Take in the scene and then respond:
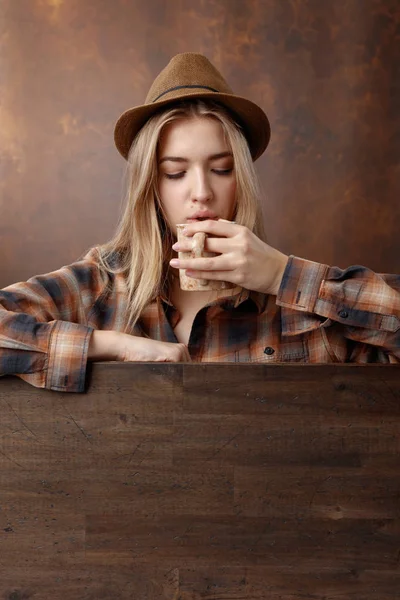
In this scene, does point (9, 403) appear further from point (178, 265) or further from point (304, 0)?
point (304, 0)

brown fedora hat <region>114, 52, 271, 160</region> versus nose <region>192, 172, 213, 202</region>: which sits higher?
brown fedora hat <region>114, 52, 271, 160</region>

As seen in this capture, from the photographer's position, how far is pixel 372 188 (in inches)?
117

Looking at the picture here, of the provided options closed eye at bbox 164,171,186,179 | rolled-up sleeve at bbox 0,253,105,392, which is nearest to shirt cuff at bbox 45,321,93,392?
rolled-up sleeve at bbox 0,253,105,392

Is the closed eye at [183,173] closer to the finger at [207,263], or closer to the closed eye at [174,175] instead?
the closed eye at [174,175]

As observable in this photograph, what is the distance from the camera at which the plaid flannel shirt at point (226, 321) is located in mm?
1376

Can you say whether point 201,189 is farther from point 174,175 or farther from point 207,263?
point 207,263

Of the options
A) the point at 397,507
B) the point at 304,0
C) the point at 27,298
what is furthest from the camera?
the point at 304,0

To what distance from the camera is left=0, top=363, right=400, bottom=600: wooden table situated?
4.26 feet

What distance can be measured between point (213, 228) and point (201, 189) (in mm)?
261

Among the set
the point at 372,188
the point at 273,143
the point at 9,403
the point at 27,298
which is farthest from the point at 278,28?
the point at 9,403

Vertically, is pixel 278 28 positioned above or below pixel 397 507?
above

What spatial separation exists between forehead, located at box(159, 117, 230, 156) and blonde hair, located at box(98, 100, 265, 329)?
0.01 m

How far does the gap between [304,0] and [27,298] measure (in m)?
1.81

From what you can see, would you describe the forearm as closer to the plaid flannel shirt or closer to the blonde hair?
the plaid flannel shirt
